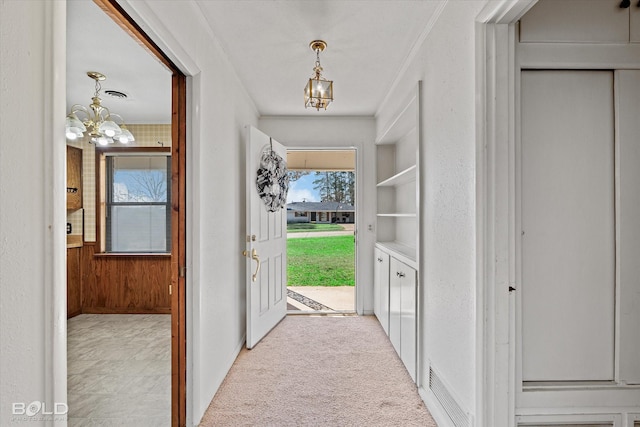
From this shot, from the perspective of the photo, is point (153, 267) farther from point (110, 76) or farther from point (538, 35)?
point (538, 35)

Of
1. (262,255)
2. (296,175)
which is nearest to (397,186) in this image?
(262,255)

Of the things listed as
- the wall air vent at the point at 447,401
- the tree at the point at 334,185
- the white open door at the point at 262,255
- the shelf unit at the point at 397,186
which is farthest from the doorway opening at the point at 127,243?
the tree at the point at 334,185

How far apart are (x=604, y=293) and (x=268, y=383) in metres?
2.06

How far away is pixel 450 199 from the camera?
5.64ft

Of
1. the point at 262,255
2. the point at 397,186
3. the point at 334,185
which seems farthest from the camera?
the point at 334,185

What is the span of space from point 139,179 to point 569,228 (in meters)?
4.57

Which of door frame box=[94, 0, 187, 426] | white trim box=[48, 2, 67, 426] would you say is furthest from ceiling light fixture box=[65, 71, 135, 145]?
white trim box=[48, 2, 67, 426]

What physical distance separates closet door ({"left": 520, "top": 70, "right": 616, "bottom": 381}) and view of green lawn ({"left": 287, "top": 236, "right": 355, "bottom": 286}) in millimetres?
4881

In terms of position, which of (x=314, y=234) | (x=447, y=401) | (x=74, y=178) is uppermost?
(x=74, y=178)

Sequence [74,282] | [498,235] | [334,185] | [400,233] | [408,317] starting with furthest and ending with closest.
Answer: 1. [334,185]
2. [74,282]
3. [400,233]
4. [408,317]
5. [498,235]

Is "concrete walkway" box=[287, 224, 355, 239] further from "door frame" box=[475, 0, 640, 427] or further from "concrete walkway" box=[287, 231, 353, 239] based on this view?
"door frame" box=[475, 0, 640, 427]

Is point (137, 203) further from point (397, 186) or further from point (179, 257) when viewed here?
point (397, 186)

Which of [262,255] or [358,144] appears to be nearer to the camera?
[262,255]

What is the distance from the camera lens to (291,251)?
6.59m
